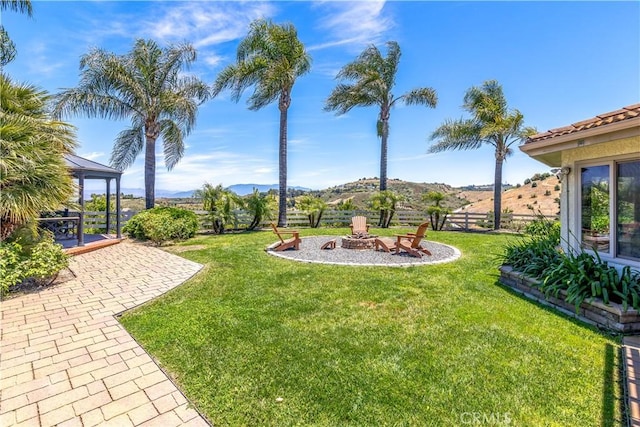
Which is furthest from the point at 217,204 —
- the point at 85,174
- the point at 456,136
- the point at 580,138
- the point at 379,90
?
the point at 456,136

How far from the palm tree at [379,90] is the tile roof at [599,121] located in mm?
11985

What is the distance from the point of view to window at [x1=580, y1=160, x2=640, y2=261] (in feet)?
15.8

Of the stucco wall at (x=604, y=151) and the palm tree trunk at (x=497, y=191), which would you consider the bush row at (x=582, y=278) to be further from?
the palm tree trunk at (x=497, y=191)

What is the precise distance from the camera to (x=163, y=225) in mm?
11133

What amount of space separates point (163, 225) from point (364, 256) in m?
7.65

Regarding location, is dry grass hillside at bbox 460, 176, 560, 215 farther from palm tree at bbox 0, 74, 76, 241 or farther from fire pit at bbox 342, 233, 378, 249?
palm tree at bbox 0, 74, 76, 241

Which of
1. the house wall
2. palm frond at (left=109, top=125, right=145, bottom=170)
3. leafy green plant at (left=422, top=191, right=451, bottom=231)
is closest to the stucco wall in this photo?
the house wall

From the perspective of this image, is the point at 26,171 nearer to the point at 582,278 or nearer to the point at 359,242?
the point at 359,242

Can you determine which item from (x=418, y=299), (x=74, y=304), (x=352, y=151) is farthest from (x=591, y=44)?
(x=352, y=151)

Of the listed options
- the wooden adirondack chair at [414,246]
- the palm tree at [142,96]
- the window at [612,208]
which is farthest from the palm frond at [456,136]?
the palm tree at [142,96]

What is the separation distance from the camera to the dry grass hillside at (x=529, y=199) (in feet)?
104

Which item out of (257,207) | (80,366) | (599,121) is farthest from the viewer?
(257,207)

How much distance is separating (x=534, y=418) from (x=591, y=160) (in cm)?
514

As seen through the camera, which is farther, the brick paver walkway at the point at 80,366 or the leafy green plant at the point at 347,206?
the leafy green plant at the point at 347,206
